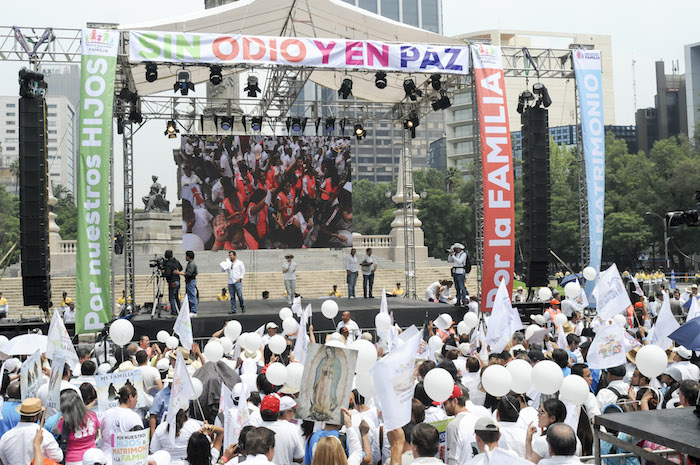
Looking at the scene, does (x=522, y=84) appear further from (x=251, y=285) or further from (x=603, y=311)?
(x=603, y=311)

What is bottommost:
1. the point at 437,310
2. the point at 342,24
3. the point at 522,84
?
the point at 437,310

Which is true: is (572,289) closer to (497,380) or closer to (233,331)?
(233,331)

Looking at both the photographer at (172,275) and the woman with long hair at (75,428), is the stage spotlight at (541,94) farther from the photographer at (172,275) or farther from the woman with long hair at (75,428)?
the woman with long hair at (75,428)

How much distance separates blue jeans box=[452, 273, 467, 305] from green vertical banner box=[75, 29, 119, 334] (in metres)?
8.51

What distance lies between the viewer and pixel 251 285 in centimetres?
3017

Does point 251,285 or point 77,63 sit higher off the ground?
point 77,63

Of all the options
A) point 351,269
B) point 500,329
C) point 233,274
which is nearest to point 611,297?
point 500,329

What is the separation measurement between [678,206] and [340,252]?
95.4 ft

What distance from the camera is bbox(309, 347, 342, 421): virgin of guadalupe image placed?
16.1ft

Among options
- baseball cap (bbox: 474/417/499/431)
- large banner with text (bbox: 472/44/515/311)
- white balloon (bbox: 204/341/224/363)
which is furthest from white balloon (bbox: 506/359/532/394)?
large banner with text (bbox: 472/44/515/311)

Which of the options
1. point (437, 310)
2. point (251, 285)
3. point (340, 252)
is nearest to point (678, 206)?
point (340, 252)

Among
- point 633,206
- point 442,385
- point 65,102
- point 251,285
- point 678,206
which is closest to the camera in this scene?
point 442,385

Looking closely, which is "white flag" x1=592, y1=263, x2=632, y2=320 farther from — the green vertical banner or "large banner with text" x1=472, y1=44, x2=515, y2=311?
the green vertical banner

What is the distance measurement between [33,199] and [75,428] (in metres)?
Result: 10.1
